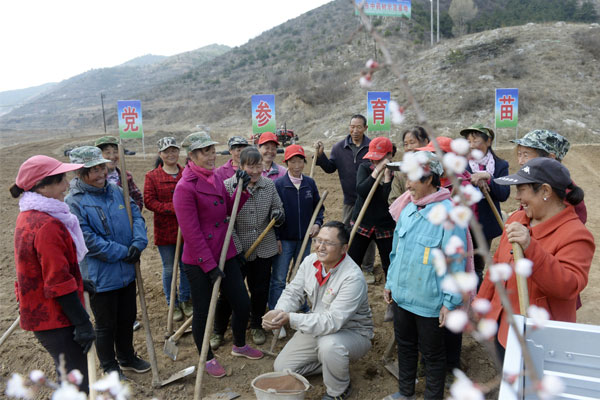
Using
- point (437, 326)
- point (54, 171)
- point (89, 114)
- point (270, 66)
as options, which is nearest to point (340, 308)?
point (437, 326)

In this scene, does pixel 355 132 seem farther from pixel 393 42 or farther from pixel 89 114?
pixel 89 114

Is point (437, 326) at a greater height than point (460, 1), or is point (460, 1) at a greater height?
point (460, 1)

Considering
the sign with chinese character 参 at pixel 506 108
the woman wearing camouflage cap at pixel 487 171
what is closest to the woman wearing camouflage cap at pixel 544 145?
the woman wearing camouflage cap at pixel 487 171

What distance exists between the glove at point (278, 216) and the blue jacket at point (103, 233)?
3.96 feet

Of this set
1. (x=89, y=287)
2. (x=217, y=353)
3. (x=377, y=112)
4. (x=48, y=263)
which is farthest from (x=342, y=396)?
(x=377, y=112)

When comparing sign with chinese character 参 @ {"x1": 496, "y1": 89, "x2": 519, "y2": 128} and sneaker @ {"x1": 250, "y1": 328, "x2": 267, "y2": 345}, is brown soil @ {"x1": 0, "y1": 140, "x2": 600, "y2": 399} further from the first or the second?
sign with chinese character 参 @ {"x1": 496, "y1": 89, "x2": 519, "y2": 128}

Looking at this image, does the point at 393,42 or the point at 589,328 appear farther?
the point at 393,42

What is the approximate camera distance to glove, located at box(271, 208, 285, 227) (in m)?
3.89

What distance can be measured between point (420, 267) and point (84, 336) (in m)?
2.07

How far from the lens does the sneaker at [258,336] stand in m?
Result: 4.00

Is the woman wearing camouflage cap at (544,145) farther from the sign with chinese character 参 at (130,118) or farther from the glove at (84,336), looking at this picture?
the sign with chinese character 参 at (130,118)

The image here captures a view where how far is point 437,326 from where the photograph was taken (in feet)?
9.03

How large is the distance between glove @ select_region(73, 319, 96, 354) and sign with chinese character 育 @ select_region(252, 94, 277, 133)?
18.9 feet

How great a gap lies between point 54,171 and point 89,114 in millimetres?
54772
